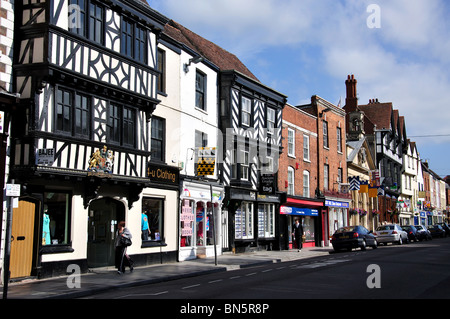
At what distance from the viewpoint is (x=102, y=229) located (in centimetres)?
1872

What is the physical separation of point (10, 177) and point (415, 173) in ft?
221

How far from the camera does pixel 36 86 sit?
15078 millimetres

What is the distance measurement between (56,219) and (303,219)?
21527mm

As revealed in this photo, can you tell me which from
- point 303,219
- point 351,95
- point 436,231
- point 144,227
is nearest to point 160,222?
point 144,227

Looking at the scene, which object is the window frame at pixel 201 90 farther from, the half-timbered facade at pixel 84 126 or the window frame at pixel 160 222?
the window frame at pixel 160 222

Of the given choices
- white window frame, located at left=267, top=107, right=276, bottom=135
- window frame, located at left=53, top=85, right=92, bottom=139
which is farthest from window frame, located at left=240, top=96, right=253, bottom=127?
window frame, located at left=53, top=85, right=92, bottom=139

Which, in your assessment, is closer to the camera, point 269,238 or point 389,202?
point 269,238

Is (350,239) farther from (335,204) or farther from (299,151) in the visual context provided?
(335,204)

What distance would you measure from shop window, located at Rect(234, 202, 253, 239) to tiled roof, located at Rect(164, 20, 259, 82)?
24.9ft

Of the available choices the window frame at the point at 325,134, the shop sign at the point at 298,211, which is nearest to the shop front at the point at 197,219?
the shop sign at the point at 298,211

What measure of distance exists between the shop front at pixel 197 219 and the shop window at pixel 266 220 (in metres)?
4.51

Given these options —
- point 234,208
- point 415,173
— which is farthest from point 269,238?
point 415,173

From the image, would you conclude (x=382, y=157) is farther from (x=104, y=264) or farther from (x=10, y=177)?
(x=10, y=177)

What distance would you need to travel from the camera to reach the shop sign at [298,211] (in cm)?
3107
